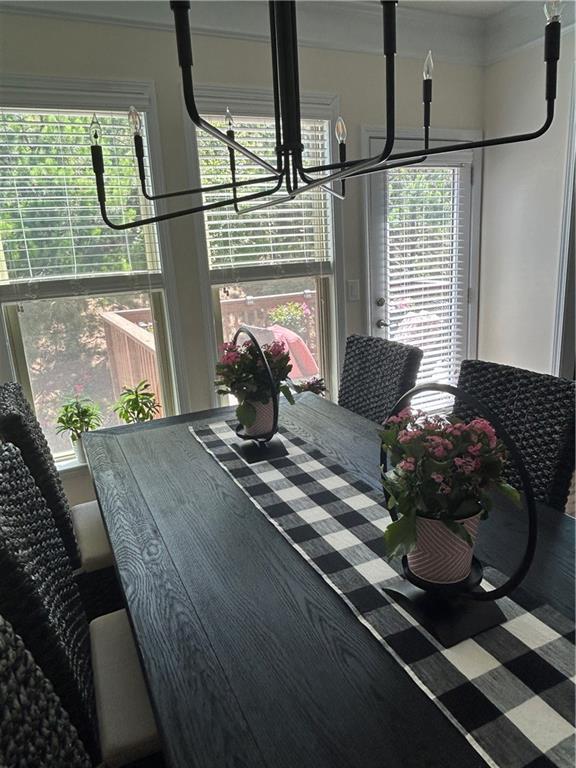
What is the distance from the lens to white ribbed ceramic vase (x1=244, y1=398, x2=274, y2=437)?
1752 millimetres

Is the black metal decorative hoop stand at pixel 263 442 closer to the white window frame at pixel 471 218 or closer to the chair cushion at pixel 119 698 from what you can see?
the chair cushion at pixel 119 698

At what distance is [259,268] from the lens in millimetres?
2896

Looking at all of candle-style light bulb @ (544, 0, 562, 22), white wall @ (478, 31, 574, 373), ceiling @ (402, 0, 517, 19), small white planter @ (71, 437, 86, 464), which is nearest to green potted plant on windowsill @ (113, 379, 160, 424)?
small white planter @ (71, 437, 86, 464)

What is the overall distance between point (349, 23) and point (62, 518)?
2.88 meters

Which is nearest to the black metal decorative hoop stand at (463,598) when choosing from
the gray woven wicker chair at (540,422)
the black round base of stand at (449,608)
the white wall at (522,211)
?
the black round base of stand at (449,608)

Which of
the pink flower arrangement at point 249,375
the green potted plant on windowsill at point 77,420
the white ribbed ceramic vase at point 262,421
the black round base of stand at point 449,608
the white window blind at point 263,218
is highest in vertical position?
the white window blind at point 263,218

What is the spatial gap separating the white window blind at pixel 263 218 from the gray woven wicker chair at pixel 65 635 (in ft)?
5.95

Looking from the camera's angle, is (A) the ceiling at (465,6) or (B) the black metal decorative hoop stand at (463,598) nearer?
(B) the black metal decorative hoop stand at (463,598)

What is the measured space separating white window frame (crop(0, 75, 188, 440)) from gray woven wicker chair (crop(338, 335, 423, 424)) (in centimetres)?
97

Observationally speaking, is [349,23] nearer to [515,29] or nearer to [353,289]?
[515,29]

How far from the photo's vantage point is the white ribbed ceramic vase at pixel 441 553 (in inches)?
35.2

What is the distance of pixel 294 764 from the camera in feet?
2.26

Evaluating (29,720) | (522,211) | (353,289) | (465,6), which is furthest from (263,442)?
(465,6)

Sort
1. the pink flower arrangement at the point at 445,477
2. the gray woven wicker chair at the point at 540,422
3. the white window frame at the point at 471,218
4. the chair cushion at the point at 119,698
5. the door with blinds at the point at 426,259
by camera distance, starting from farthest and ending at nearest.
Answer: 1. the door with blinds at the point at 426,259
2. the white window frame at the point at 471,218
3. the gray woven wicker chair at the point at 540,422
4. the chair cushion at the point at 119,698
5. the pink flower arrangement at the point at 445,477
